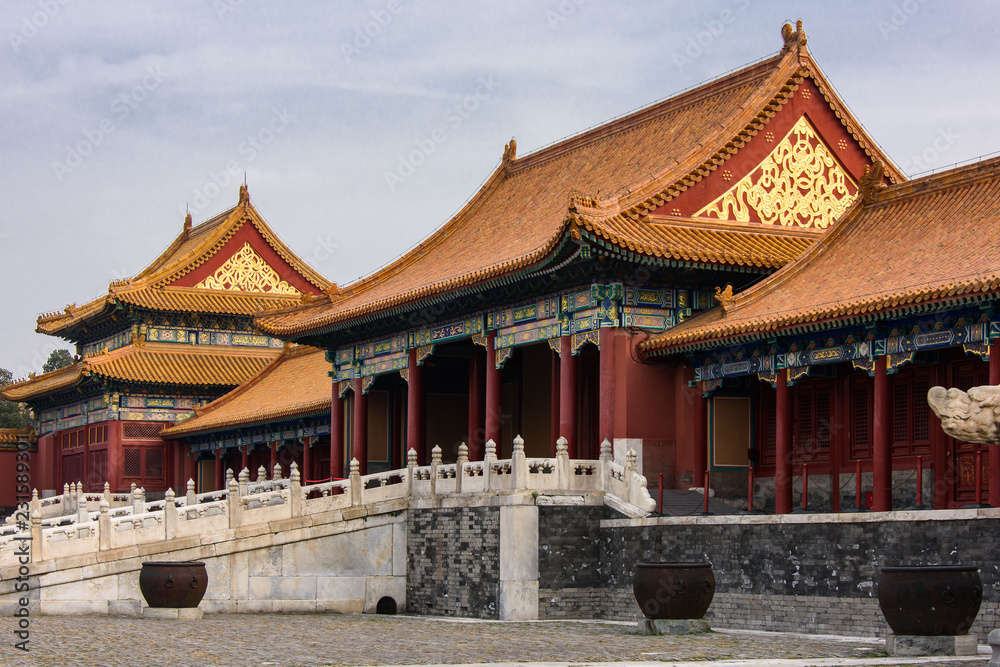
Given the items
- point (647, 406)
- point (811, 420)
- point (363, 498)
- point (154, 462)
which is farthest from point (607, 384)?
point (154, 462)

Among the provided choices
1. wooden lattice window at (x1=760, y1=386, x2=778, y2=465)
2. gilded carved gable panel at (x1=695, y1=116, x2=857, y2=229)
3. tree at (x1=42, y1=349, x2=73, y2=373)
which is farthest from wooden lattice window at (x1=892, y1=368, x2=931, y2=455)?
tree at (x1=42, y1=349, x2=73, y2=373)

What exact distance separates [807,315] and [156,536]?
11936mm

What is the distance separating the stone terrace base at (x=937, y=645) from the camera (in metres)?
17.0

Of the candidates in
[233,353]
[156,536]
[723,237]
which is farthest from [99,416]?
[723,237]

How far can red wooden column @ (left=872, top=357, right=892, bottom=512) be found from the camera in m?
22.6

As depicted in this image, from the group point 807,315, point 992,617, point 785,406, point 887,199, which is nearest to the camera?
point 992,617

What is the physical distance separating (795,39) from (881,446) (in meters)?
10.4

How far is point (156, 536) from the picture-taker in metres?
27.4

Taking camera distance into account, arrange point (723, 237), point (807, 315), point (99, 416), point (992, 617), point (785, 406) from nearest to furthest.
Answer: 1. point (992, 617)
2. point (807, 315)
3. point (785, 406)
4. point (723, 237)
5. point (99, 416)

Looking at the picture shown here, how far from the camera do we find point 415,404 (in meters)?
33.4

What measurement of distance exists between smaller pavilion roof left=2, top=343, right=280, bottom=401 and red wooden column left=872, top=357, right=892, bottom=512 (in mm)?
31003

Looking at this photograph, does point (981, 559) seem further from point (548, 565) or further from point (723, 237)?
point (723, 237)

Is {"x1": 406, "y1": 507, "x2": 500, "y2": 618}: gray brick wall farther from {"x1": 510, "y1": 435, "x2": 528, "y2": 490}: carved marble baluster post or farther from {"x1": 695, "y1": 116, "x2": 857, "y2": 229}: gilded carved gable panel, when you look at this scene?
{"x1": 695, "y1": 116, "x2": 857, "y2": 229}: gilded carved gable panel

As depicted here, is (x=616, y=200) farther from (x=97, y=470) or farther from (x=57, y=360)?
(x=57, y=360)
